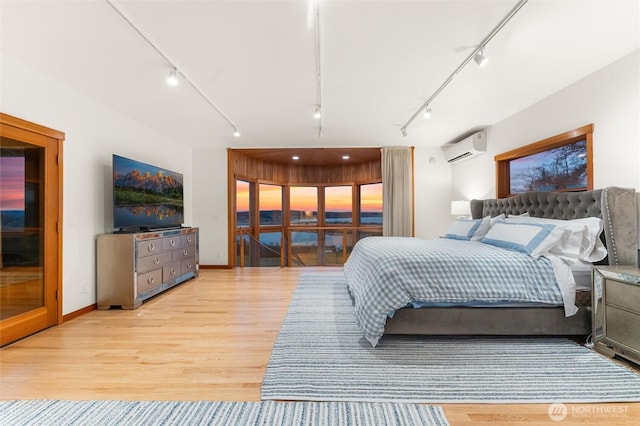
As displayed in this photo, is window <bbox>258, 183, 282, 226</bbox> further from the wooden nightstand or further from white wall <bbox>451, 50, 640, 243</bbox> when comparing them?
the wooden nightstand

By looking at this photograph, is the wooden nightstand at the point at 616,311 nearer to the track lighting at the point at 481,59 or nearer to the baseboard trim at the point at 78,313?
the track lighting at the point at 481,59

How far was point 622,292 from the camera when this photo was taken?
6.56ft

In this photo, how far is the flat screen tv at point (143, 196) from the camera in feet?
11.1

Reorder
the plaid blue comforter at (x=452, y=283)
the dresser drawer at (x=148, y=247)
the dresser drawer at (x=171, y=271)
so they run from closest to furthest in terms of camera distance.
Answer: the plaid blue comforter at (x=452, y=283), the dresser drawer at (x=148, y=247), the dresser drawer at (x=171, y=271)

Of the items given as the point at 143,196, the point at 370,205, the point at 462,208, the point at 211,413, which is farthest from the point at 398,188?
the point at 211,413

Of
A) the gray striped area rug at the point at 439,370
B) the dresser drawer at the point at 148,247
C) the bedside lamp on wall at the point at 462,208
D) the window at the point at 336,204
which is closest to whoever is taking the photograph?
the gray striped area rug at the point at 439,370

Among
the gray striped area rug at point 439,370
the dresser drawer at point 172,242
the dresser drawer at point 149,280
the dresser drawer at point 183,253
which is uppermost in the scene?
the dresser drawer at point 172,242

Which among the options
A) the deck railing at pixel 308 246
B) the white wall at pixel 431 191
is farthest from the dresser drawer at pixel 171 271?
the white wall at pixel 431 191

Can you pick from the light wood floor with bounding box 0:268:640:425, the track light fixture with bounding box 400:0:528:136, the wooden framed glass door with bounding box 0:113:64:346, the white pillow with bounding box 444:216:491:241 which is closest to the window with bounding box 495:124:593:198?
the white pillow with bounding box 444:216:491:241

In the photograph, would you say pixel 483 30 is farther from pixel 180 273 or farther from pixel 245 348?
pixel 180 273

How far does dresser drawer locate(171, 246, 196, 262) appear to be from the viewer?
13.6ft

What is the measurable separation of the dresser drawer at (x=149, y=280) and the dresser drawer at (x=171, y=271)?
0.29 ft

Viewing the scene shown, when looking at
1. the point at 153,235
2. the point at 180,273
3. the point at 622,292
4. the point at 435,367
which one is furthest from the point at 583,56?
the point at 180,273

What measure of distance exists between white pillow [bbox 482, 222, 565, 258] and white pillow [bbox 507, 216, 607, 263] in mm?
94
